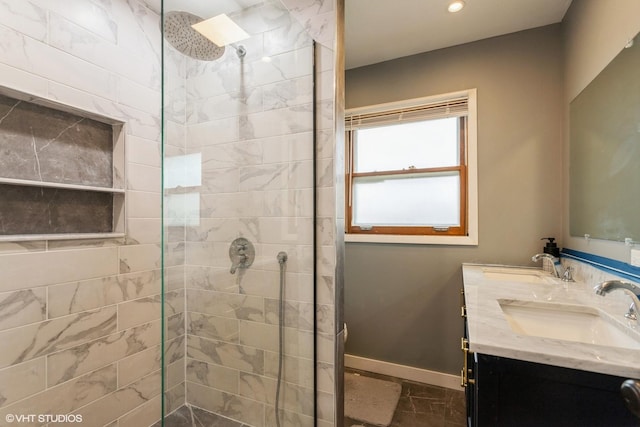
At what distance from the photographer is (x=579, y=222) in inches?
63.4

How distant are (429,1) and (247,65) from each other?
1224mm

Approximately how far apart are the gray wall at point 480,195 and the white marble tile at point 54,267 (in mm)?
1721

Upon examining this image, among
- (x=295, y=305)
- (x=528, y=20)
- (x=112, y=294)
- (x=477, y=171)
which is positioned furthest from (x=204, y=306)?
(x=528, y=20)

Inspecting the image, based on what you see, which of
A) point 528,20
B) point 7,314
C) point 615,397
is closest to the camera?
point 615,397

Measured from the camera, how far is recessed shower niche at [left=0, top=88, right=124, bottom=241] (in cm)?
116

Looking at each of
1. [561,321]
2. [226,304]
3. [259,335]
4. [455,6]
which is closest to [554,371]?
[561,321]

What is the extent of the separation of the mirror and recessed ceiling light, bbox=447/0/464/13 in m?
0.86

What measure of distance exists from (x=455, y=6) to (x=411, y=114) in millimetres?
749

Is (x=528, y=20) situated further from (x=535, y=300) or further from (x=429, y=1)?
(x=535, y=300)

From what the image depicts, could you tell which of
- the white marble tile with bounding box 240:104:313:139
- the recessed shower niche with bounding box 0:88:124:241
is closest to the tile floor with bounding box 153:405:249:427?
the recessed shower niche with bounding box 0:88:124:241

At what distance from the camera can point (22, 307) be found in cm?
117

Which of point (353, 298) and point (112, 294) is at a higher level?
point (112, 294)

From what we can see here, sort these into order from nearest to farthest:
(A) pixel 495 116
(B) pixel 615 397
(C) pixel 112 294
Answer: (B) pixel 615 397 → (C) pixel 112 294 → (A) pixel 495 116

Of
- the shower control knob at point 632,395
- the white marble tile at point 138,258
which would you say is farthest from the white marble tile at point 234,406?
the shower control knob at point 632,395
